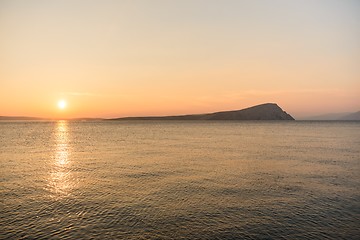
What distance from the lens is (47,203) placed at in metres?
20.2

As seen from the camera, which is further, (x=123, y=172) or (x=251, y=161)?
(x=251, y=161)

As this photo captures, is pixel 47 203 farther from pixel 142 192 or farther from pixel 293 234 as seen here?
pixel 293 234

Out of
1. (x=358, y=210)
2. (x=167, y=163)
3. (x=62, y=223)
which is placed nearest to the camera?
(x=62, y=223)

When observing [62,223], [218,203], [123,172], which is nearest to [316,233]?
[218,203]

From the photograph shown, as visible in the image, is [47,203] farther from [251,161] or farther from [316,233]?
[251,161]

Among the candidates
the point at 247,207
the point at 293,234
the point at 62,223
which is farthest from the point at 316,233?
the point at 62,223

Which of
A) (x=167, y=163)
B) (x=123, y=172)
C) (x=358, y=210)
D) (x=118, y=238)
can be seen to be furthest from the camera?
(x=167, y=163)

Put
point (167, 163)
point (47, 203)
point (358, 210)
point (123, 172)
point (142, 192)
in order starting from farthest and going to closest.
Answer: point (167, 163) → point (123, 172) → point (142, 192) → point (47, 203) → point (358, 210)

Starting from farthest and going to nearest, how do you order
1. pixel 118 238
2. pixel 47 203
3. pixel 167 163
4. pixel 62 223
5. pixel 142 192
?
pixel 167 163 → pixel 142 192 → pixel 47 203 → pixel 62 223 → pixel 118 238

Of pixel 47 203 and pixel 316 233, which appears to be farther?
pixel 47 203

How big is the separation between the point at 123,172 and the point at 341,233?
22902 millimetres

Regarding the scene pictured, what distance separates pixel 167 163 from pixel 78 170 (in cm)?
1193

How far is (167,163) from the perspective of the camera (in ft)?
127

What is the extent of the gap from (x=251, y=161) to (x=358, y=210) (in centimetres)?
2168
